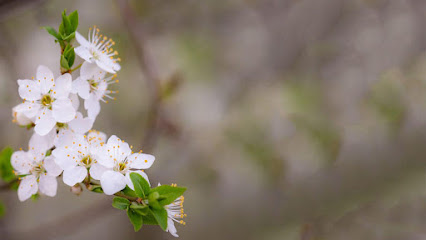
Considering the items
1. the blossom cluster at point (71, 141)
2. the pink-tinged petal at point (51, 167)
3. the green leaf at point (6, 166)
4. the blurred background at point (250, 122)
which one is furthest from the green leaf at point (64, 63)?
the blurred background at point (250, 122)

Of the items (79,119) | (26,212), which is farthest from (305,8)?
(79,119)

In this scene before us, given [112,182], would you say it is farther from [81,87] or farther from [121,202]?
[81,87]

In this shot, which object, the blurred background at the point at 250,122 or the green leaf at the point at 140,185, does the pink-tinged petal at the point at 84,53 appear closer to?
the green leaf at the point at 140,185

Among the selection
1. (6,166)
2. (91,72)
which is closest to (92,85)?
(91,72)

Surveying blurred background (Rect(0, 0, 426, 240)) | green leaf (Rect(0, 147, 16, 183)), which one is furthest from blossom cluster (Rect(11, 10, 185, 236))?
blurred background (Rect(0, 0, 426, 240))

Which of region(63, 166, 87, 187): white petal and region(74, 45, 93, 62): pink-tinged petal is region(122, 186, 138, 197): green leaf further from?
region(74, 45, 93, 62): pink-tinged petal

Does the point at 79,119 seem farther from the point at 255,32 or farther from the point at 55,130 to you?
the point at 255,32
